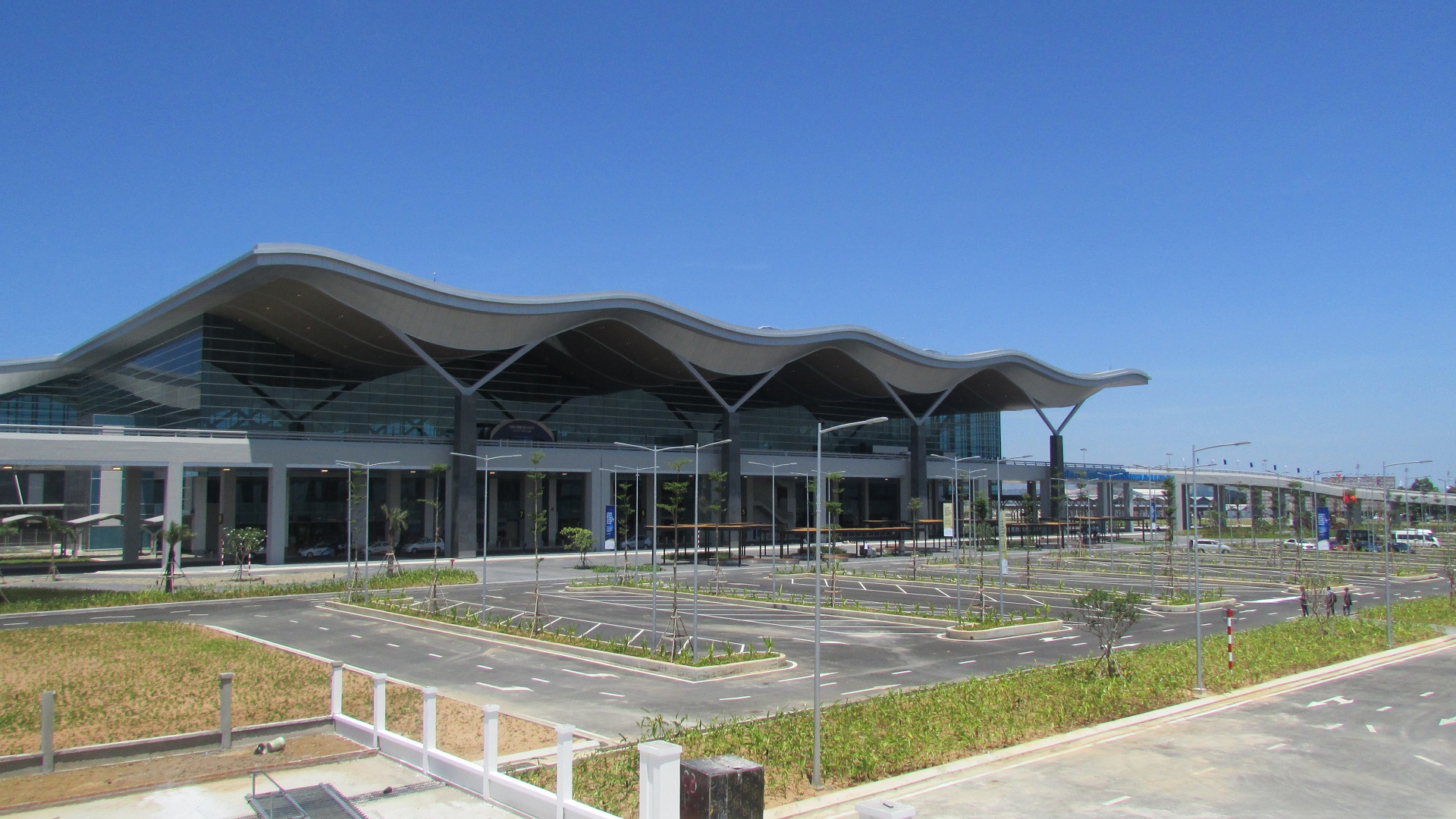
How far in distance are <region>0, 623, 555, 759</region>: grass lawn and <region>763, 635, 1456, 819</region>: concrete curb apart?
217 inches

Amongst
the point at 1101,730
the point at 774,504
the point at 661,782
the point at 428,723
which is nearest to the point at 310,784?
the point at 428,723

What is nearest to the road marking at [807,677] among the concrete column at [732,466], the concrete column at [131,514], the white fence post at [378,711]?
the white fence post at [378,711]

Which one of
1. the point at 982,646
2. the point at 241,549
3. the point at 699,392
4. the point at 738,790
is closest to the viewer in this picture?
the point at 738,790

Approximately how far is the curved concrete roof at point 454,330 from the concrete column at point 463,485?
4.65m

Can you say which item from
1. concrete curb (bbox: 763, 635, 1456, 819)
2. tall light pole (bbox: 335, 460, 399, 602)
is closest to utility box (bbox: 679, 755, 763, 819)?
concrete curb (bbox: 763, 635, 1456, 819)

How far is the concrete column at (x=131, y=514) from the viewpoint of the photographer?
64.9 m

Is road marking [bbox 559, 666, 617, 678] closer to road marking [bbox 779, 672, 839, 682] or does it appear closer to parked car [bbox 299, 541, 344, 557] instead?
road marking [bbox 779, 672, 839, 682]

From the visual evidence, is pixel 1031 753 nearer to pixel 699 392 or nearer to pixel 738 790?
Result: pixel 738 790

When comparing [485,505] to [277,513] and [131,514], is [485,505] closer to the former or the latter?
[277,513]

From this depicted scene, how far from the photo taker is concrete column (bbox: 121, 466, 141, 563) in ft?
213

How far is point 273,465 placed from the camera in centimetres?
6372

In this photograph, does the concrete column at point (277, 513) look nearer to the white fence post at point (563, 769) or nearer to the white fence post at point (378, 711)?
the white fence post at point (378, 711)

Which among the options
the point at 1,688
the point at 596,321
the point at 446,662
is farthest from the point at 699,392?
the point at 1,688

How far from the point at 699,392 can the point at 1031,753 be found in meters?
74.3
